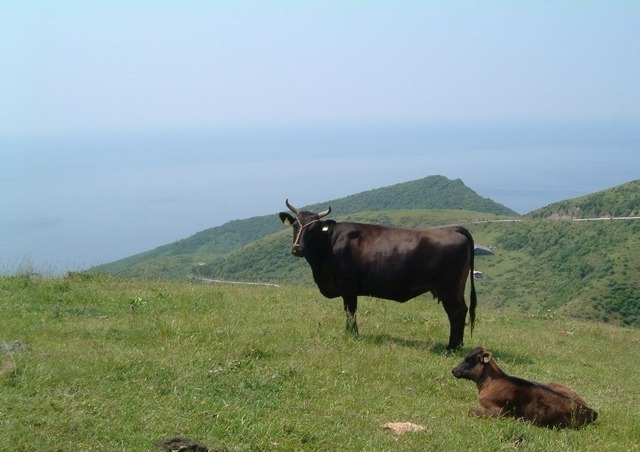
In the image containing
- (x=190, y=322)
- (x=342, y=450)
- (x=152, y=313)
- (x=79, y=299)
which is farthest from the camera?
(x=79, y=299)

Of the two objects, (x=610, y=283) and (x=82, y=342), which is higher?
(x=82, y=342)

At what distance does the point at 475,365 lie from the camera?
9.57 meters

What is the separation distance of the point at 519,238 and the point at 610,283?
17.1 meters

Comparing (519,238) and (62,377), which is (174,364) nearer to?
(62,377)

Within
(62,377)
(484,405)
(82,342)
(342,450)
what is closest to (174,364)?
(62,377)

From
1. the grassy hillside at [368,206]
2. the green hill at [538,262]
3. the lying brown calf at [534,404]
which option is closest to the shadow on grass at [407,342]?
the lying brown calf at [534,404]

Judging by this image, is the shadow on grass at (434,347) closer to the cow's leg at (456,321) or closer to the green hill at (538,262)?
the cow's leg at (456,321)

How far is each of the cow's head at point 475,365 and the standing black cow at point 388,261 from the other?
140 inches

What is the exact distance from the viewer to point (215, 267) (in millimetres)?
58312

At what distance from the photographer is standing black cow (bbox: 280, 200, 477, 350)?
13.5 meters

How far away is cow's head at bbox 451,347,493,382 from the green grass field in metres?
0.35

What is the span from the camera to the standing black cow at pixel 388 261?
13.5m

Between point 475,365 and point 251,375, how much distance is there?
273 cm

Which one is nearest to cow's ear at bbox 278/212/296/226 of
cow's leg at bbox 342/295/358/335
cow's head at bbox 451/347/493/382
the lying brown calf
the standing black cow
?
the standing black cow
